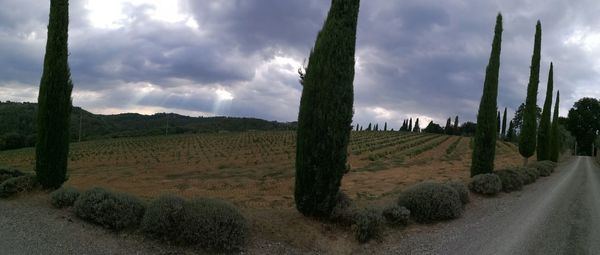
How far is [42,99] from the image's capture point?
870cm

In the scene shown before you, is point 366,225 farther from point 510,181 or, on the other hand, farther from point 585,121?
point 585,121

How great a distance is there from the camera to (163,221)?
6.54m

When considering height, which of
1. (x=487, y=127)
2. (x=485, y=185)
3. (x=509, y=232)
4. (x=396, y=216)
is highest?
(x=487, y=127)

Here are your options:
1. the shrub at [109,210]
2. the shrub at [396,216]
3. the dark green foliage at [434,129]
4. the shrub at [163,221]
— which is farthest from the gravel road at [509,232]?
the dark green foliage at [434,129]

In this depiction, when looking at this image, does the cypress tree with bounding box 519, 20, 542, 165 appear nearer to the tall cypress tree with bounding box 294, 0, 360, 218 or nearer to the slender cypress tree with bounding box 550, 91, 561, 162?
the slender cypress tree with bounding box 550, 91, 561, 162

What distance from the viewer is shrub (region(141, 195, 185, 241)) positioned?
6535 millimetres

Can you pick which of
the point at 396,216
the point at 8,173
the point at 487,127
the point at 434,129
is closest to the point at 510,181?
the point at 487,127

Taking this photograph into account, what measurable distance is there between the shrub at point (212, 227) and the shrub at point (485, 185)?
31.9 feet

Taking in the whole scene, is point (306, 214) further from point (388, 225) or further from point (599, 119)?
point (599, 119)

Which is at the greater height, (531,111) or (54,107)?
(531,111)

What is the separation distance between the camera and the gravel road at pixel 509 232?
7.47 metres

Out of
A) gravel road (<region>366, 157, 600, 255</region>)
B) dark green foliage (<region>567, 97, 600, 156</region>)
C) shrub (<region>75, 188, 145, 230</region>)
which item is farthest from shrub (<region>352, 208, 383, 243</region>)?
dark green foliage (<region>567, 97, 600, 156</region>)

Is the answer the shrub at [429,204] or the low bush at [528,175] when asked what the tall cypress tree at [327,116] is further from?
the low bush at [528,175]

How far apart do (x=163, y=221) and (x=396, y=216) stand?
16.4 feet
